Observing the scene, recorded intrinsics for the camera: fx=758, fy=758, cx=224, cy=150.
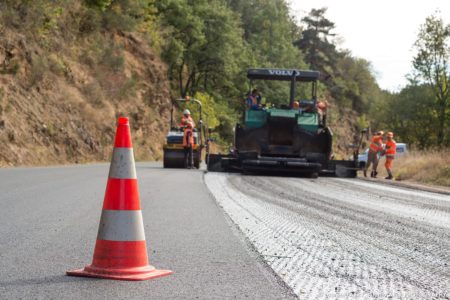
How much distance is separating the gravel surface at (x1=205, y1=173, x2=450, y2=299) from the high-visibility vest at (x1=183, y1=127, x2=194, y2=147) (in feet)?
37.8

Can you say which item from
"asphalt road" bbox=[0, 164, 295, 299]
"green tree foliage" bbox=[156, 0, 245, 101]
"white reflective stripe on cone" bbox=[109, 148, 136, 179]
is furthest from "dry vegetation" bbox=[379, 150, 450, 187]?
"green tree foliage" bbox=[156, 0, 245, 101]

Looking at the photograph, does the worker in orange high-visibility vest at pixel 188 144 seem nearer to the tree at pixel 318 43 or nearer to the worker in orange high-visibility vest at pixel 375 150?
the worker in orange high-visibility vest at pixel 375 150

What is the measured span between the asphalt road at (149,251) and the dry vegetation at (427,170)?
1376cm

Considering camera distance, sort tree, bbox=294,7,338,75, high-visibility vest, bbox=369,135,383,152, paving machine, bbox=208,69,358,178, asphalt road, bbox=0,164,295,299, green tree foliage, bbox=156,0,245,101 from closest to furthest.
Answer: asphalt road, bbox=0,164,295,299 → paving machine, bbox=208,69,358,178 → high-visibility vest, bbox=369,135,383,152 → green tree foliage, bbox=156,0,245,101 → tree, bbox=294,7,338,75

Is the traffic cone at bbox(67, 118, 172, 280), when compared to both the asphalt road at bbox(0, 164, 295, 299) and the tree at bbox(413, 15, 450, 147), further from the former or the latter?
the tree at bbox(413, 15, 450, 147)

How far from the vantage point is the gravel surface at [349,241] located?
5535 mm

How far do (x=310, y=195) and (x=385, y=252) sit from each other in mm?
7885

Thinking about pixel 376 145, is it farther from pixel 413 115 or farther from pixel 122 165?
pixel 413 115

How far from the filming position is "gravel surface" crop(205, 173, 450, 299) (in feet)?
18.2

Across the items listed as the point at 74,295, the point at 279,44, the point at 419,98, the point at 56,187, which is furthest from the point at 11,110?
the point at 279,44

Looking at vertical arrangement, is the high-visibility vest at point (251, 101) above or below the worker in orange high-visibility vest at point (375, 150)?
above

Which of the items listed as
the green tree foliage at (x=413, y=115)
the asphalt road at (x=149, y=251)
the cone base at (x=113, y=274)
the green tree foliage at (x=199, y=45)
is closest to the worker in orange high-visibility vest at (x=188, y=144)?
the asphalt road at (x=149, y=251)

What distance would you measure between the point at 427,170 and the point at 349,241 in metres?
18.9

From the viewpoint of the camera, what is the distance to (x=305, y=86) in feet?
108
